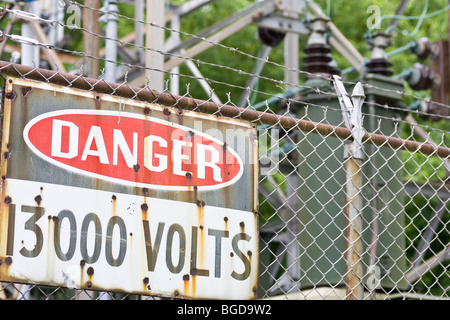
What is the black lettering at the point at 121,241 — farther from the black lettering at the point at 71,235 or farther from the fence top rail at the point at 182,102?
the fence top rail at the point at 182,102

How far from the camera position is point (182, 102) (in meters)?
3.39

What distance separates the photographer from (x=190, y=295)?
3.18 m

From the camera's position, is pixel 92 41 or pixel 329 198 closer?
pixel 329 198

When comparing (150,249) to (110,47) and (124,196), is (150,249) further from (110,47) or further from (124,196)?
(110,47)

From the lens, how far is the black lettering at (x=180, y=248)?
315 centimetres

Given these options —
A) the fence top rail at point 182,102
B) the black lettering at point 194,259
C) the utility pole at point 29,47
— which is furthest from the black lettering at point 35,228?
the utility pole at point 29,47

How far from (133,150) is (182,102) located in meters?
0.35

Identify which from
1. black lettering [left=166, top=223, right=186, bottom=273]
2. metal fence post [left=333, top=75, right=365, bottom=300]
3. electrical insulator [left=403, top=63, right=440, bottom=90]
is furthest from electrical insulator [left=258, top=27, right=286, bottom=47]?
black lettering [left=166, top=223, right=186, bottom=273]

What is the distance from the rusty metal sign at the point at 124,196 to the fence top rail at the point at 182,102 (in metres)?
0.07

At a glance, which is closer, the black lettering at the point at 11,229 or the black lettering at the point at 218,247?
the black lettering at the point at 11,229

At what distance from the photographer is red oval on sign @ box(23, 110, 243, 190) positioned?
299cm

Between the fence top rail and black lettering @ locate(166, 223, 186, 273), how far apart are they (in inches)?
21.0

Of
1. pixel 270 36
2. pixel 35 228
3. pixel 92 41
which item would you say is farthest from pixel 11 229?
pixel 270 36

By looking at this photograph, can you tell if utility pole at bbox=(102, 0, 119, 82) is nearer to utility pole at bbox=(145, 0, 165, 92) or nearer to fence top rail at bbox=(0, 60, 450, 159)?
utility pole at bbox=(145, 0, 165, 92)
